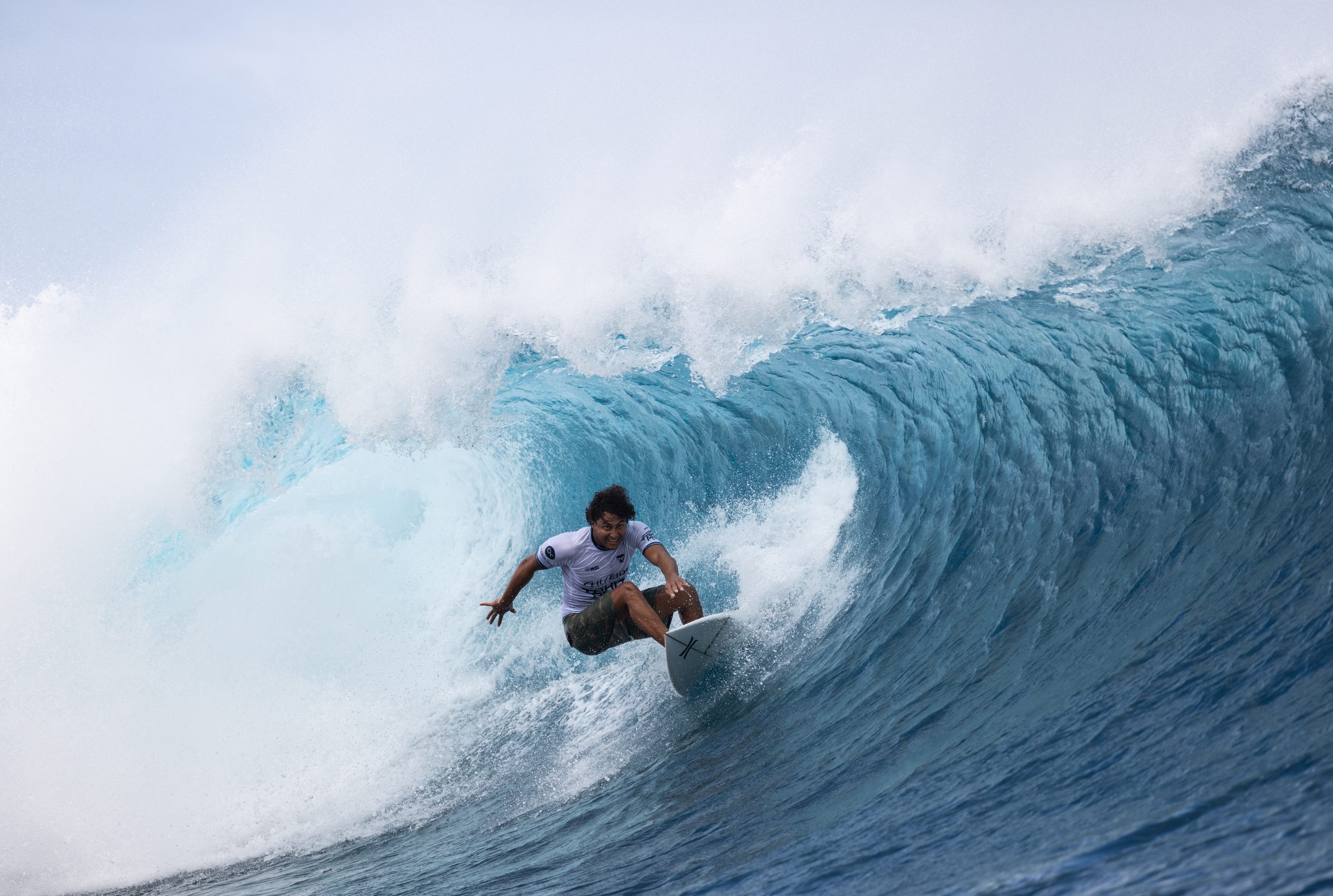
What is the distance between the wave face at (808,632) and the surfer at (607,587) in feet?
2.06

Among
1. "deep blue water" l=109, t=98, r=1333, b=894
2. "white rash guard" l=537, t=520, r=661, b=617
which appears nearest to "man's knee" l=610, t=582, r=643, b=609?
"white rash guard" l=537, t=520, r=661, b=617

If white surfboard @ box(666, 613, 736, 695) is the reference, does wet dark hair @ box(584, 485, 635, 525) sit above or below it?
above

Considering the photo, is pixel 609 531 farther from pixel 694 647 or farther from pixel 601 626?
pixel 694 647

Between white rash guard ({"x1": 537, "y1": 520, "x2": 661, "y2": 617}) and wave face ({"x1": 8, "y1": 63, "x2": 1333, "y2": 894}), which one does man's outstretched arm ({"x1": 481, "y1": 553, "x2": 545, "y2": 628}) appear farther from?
wave face ({"x1": 8, "y1": 63, "x2": 1333, "y2": 894})

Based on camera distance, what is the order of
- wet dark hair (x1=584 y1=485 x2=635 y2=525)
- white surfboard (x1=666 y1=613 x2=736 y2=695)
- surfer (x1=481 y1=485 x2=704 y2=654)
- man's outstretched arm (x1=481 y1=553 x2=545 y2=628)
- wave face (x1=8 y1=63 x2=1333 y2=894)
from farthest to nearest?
man's outstretched arm (x1=481 y1=553 x2=545 y2=628)
white surfboard (x1=666 y1=613 x2=736 y2=695)
surfer (x1=481 y1=485 x2=704 y2=654)
wet dark hair (x1=584 y1=485 x2=635 y2=525)
wave face (x1=8 y1=63 x2=1333 y2=894)

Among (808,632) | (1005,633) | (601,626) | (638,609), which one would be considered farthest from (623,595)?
(1005,633)

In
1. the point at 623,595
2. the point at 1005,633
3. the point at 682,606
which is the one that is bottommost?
the point at 1005,633

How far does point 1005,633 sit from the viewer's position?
4.63 m

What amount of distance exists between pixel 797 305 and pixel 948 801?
6.82m

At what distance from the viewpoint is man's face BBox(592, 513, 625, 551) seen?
4.94m

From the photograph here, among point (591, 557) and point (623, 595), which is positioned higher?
point (591, 557)

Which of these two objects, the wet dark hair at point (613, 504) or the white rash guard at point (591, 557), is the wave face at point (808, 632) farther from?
the wet dark hair at point (613, 504)

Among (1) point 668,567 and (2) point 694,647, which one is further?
(2) point 694,647

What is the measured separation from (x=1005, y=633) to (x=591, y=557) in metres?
2.15
